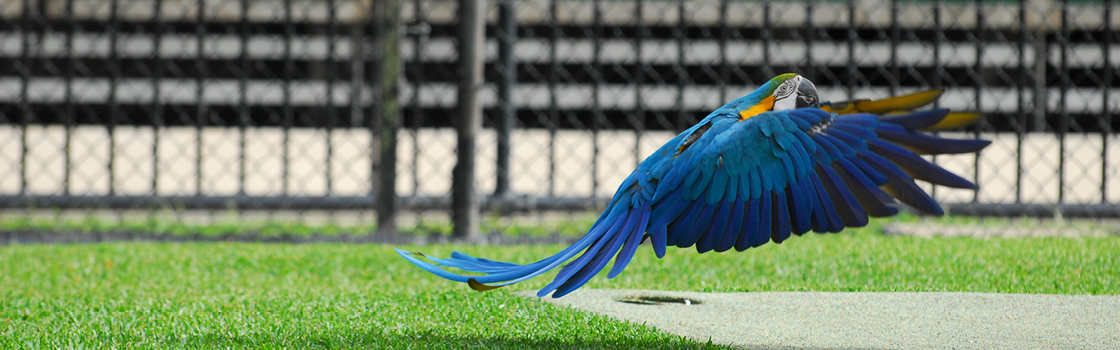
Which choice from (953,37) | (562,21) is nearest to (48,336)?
(562,21)

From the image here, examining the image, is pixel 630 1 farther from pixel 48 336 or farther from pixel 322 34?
pixel 48 336

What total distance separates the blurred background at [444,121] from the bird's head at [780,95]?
1.96 meters

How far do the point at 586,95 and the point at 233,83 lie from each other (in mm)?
2370

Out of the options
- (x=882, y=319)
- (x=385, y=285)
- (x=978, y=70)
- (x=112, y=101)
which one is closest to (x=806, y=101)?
(x=882, y=319)

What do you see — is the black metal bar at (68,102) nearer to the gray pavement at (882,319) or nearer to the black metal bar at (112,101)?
the black metal bar at (112,101)

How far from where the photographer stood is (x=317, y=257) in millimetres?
3096

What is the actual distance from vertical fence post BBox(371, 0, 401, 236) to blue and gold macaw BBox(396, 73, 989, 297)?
199 centimetres

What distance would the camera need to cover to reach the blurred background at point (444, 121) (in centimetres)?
389

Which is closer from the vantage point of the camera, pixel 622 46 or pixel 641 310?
pixel 641 310

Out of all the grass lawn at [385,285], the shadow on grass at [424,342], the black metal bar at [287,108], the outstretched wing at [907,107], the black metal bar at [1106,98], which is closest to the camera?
the outstretched wing at [907,107]

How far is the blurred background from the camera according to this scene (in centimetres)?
389

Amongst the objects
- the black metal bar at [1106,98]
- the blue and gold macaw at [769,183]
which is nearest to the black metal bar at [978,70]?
the black metal bar at [1106,98]

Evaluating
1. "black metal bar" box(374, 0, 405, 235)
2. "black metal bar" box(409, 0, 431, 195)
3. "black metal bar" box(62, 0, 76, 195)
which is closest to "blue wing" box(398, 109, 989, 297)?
"black metal bar" box(374, 0, 405, 235)

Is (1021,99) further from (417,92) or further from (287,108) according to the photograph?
(287,108)
